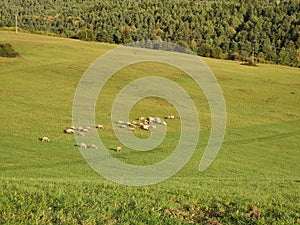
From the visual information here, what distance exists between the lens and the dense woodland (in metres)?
85.4

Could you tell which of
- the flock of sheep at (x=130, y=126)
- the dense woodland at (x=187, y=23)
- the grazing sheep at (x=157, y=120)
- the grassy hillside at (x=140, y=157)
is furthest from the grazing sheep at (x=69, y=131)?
the dense woodland at (x=187, y=23)

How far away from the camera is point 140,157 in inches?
647

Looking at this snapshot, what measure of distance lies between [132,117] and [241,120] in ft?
21.3

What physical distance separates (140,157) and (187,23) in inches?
3407

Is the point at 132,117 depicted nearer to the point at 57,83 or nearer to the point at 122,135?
the point at 122,135

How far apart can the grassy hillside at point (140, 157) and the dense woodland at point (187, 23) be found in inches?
1582

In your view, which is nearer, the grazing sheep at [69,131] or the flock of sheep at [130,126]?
the flock of sheep at [130,126]

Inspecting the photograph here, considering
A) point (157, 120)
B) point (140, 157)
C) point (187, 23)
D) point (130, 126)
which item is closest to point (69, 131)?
point (130, 126)

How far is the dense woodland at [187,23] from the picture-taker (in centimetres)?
8538

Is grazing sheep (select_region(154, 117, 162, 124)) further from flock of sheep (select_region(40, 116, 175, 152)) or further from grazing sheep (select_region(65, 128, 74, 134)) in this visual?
grazing sheep (select_region(65, 128, 74, 134))

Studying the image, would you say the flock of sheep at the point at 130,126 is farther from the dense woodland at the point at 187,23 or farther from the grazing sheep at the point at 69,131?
the dense woodland at the point at 187,23

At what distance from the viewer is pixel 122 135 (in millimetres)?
20172

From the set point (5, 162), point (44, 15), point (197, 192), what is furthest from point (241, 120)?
point (44, 15)

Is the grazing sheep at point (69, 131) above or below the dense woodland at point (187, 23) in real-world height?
above
